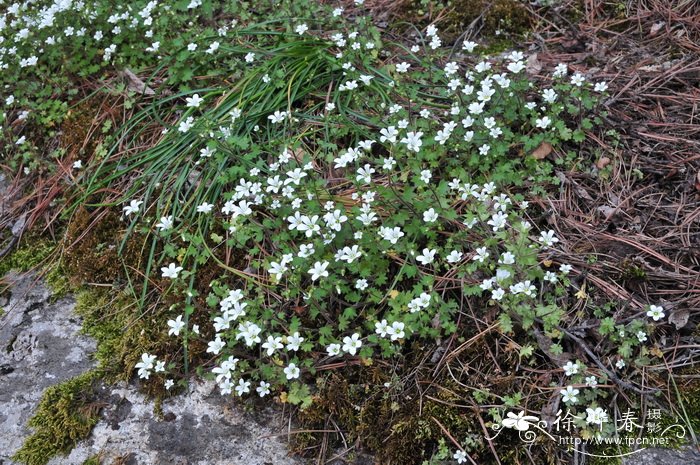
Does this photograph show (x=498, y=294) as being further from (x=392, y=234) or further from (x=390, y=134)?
(x=390, y=134)

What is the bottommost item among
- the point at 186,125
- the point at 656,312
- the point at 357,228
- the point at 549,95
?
the point at 656,312

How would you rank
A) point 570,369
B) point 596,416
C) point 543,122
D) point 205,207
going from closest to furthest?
1. point 596,416
2. point 570,369
3. point 205,207
4. point 543,122

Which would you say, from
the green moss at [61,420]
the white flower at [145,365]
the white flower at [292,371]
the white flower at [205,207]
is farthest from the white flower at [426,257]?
the green moss at [61,420]

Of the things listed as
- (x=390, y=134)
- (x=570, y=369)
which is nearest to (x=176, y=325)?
(x=390, y=134)

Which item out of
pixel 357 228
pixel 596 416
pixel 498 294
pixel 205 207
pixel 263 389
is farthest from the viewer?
pixel 205 207

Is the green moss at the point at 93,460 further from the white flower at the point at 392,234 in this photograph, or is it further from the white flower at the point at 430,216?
the white flower at the point at 430,216

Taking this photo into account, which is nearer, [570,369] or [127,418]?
[570,369]

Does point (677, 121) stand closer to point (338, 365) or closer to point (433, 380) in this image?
point (433, 380)

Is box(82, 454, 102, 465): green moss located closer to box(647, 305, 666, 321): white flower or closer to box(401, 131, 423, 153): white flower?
box(401, 131, 423, 153): white flower
